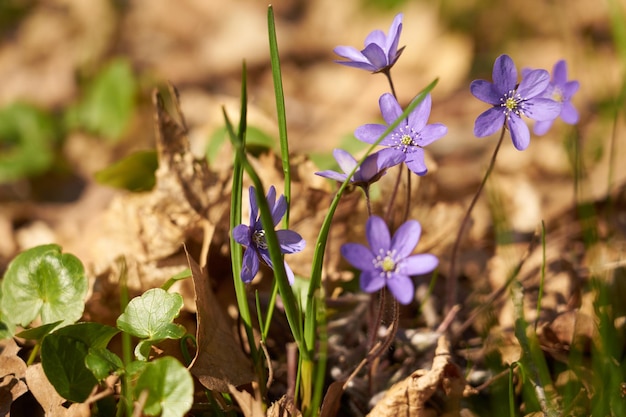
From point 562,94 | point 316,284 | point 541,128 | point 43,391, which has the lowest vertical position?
point 43,391

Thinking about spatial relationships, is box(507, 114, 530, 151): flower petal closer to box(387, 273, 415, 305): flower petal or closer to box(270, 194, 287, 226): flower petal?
box(387, 273, 415, 305): flower petal

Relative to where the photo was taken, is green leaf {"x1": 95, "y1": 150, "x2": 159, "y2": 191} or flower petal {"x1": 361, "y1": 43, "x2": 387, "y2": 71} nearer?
flower petal {"x1": 361, "y1": 43, "x2": 387, "y2": 71}

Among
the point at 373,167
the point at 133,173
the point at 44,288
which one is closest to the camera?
the point at 373,167

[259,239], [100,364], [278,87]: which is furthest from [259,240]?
[100,364]

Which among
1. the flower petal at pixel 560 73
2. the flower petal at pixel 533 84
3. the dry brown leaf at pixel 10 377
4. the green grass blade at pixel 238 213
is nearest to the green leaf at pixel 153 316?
the green grass blade at pixel 238 213

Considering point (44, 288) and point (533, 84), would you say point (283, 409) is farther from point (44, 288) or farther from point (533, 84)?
point (533, 84)

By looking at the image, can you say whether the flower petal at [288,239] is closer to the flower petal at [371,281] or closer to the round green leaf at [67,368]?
the flower petal at [371,281]

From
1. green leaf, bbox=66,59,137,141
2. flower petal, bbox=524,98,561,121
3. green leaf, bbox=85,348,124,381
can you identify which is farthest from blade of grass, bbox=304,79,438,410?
green leaf, bbox=66,59,137,141
